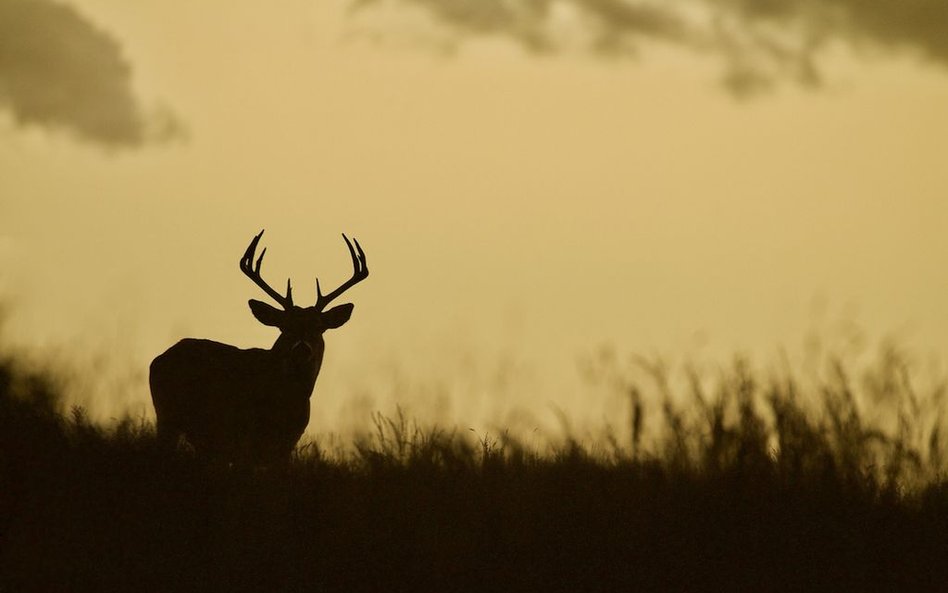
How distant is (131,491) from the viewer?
711 centimetres

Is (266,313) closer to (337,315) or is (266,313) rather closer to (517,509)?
(337,315)

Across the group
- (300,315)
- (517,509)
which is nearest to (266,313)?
(300,315)

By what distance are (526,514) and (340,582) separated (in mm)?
1007

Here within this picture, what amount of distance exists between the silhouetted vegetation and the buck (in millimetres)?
2784

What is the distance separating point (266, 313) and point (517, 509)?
548 centimetres

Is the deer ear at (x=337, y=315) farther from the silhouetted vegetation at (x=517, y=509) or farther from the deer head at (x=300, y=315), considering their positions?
the silhouetted vegetation at (x=517, y=509)

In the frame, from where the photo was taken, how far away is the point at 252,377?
1145cm

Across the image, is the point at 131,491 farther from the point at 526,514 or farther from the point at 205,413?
the point at 205,413

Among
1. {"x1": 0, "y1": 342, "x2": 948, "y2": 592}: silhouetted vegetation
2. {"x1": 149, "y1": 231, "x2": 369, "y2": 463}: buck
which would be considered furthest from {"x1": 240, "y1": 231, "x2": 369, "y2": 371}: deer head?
{"x1": 0, "y1": 342, "x2": 948, "y2": 592}: silhouetted vegetation

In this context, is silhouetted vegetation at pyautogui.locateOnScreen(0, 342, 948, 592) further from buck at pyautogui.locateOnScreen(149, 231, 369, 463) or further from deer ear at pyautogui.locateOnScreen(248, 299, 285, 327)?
deer ear at pyautogui.locateOnScreen(248, 299, 285, 327)

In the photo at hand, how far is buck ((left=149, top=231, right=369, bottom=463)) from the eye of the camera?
1077cm

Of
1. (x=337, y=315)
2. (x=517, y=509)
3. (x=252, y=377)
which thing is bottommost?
(x=517, y=509)

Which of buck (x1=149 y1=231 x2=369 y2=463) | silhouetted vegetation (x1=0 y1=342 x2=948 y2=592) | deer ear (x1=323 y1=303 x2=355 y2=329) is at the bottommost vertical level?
silhouetted vegetation (x1=0 y1=342 x2=948 y2=592)

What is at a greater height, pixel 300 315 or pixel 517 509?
pixel 300 315
